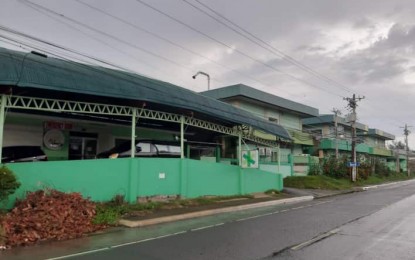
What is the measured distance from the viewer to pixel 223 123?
81.3 feet

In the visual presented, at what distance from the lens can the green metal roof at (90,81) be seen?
13234 millimetres

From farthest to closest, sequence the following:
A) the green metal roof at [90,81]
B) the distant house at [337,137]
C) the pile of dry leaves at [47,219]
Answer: the distant house at [337,137] → the green metal roof at [90,81] → the pile of dry leaves at [47,219]

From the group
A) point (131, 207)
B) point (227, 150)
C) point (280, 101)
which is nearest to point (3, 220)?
point (131, 207)

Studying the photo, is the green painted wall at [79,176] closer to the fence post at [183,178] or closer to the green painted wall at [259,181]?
the fence post at [183,178]

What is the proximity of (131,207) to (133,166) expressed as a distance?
1826 millimetres

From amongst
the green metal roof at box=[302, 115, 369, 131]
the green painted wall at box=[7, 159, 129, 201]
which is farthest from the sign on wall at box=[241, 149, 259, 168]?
the green metal roof at box=[302, 115, 369, 131]

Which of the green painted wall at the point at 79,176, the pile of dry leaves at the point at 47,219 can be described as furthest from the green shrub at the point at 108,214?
the green painted wall at the point at 79,176

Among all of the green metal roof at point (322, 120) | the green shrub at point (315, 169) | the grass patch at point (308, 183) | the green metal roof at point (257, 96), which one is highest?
the green metal roof at point (322, 120)

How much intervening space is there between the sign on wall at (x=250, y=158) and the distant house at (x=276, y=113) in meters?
9.69

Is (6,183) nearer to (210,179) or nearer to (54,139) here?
(54,139)

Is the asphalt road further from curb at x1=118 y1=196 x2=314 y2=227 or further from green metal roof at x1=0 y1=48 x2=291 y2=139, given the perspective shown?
green metal roof at x1=0 y1=48 x2=291 y2=139

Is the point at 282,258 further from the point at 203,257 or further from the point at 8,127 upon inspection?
the point at 8,127

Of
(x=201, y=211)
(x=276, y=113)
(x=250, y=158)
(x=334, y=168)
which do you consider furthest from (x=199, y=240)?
(x=334, y=168)

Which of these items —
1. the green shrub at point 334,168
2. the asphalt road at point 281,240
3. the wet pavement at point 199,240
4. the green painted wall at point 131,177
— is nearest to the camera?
the asphalt road at point 281,240
